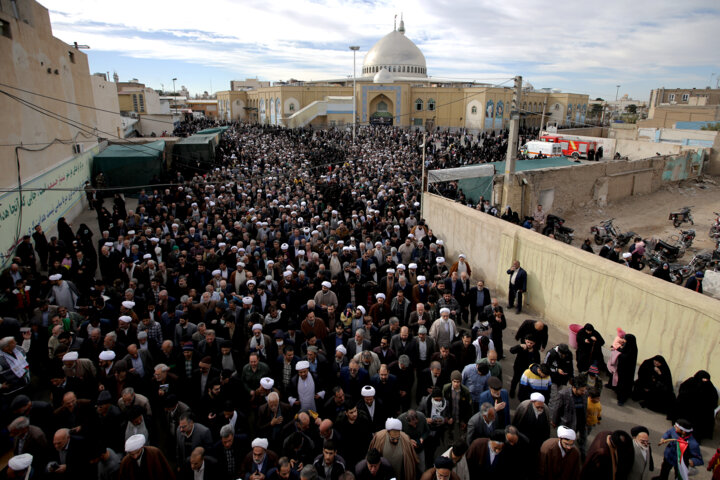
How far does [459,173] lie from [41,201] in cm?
1136

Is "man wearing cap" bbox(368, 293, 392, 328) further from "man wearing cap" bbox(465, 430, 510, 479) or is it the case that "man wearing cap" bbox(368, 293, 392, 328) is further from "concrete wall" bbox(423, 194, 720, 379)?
"concrete wall" bbox(423, 194, 720, 379)

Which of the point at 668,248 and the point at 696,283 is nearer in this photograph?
the point at 696,283

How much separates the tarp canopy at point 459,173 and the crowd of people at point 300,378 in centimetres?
422

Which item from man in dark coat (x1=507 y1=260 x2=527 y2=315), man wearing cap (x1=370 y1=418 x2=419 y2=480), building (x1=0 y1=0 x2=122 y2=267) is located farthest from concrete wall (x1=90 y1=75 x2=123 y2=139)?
man wearing cap (x1=370 y1=418 x2=419 y2=480)

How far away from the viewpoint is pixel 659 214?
16484mm

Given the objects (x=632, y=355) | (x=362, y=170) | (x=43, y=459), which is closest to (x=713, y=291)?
(x=632, y=355)

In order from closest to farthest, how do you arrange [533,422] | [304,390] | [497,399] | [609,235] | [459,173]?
[533,422] < [497,399] < [304,390] < [609,235] < [459,173]

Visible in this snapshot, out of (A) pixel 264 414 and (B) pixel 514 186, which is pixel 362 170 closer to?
(B) pixel 514 186

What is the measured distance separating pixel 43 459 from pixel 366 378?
300 cm

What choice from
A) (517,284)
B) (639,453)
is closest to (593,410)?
(639,453)

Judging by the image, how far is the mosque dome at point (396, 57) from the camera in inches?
2126

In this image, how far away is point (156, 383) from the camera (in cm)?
474

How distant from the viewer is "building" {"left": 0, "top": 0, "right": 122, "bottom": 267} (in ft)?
32.3

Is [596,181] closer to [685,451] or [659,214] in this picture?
[659,214]
